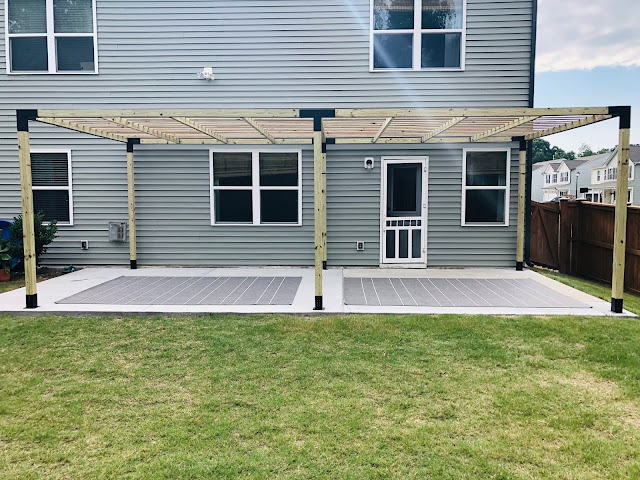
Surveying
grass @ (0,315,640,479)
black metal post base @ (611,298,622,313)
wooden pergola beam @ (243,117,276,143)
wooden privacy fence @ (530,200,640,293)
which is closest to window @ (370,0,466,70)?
wooden pergola beam @ (243,117,276,143)

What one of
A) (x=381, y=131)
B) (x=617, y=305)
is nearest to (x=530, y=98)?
(x=381, y=131)

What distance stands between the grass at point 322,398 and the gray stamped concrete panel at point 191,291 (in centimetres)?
83

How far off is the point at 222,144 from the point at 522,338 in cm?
622

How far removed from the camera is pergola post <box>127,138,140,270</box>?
8359 millimetres

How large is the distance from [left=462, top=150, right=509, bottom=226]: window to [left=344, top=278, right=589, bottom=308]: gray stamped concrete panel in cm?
155

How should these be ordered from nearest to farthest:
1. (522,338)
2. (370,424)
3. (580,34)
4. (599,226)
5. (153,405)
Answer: (370,424) < (153,405) < (522,338) < (599,226) < (580,34)

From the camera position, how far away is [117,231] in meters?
8.59

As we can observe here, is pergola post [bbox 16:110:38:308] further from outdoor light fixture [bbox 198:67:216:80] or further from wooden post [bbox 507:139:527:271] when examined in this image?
wooden post [bbox 507:139:527:271]

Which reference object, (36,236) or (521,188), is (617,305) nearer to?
(521,188)

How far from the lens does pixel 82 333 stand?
4.82m

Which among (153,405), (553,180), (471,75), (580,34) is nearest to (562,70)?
(553,180)

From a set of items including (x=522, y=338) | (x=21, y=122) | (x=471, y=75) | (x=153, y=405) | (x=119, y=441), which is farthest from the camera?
(x=471, y=75)

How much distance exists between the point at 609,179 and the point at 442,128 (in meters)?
41.4

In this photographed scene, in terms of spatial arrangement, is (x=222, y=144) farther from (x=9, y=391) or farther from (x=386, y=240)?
(x=9, y=391)
